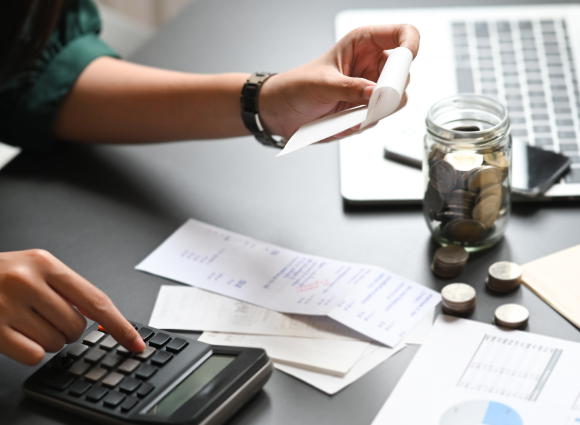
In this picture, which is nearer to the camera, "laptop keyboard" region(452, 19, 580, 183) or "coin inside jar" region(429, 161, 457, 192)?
"coin inside jar" region(429, 161, 457, 192)

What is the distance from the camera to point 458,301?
1.90 ft

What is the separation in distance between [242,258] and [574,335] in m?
0.35

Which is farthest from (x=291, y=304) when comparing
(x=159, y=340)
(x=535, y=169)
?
(x=535, y=169)

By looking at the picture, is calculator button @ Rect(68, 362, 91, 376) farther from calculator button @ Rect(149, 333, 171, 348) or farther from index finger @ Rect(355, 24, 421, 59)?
index finger @ Rect(355, 24, 421, 59)

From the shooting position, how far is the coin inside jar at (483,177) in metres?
0.61

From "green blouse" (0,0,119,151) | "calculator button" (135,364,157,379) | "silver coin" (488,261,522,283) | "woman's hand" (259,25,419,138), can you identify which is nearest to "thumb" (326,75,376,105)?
"woman's hand" (259,25,419,138)

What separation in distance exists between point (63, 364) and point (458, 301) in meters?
0.36

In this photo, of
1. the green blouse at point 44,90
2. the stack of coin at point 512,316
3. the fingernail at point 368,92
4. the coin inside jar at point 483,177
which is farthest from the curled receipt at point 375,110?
the green blouse at point 44,90

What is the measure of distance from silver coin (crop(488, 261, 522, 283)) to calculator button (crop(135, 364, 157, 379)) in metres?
0.34

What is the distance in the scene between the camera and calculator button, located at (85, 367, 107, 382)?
1.68 ft

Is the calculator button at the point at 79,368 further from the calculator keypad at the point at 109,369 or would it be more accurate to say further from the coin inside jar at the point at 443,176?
the coin inside jar at the point at 443,176

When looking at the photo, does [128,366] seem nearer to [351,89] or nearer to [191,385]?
[191,385]

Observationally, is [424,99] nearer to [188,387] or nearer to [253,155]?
[253,155]

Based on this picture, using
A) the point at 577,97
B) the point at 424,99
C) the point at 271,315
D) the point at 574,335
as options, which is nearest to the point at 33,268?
the point at 271,315
